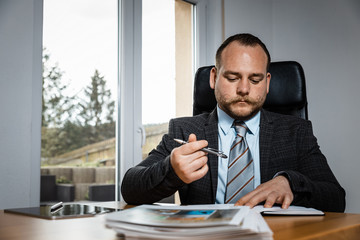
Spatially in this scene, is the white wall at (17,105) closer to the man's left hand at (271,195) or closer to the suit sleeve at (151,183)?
the suit sleeve at (151,183)

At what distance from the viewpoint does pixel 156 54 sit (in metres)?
2.72

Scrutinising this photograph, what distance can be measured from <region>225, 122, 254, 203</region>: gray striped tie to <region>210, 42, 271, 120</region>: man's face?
0.48 ft

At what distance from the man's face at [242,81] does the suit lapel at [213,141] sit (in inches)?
2.8

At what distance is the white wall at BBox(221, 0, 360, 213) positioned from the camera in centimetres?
278

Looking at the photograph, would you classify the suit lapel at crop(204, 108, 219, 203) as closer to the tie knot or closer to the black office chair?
the tie knot

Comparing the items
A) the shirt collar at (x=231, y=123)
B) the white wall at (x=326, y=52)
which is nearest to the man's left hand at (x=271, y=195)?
the shirt collar at (x=231, y=123)

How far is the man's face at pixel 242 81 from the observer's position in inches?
58.8

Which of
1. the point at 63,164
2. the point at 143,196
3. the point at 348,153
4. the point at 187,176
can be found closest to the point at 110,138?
the point at 63,164

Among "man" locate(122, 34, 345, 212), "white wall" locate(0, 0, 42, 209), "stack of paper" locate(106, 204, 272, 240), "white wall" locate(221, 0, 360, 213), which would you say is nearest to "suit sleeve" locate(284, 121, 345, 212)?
"man" locate(122, 34, 345, 212)

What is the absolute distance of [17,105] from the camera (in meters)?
1.83

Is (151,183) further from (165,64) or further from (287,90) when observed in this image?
(165,64)

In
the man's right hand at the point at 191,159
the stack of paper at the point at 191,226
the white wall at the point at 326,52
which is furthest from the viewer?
the white wall at the point at 326,52

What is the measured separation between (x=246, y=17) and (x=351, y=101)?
1093 mm

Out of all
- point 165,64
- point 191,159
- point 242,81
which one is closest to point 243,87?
point 242,81
